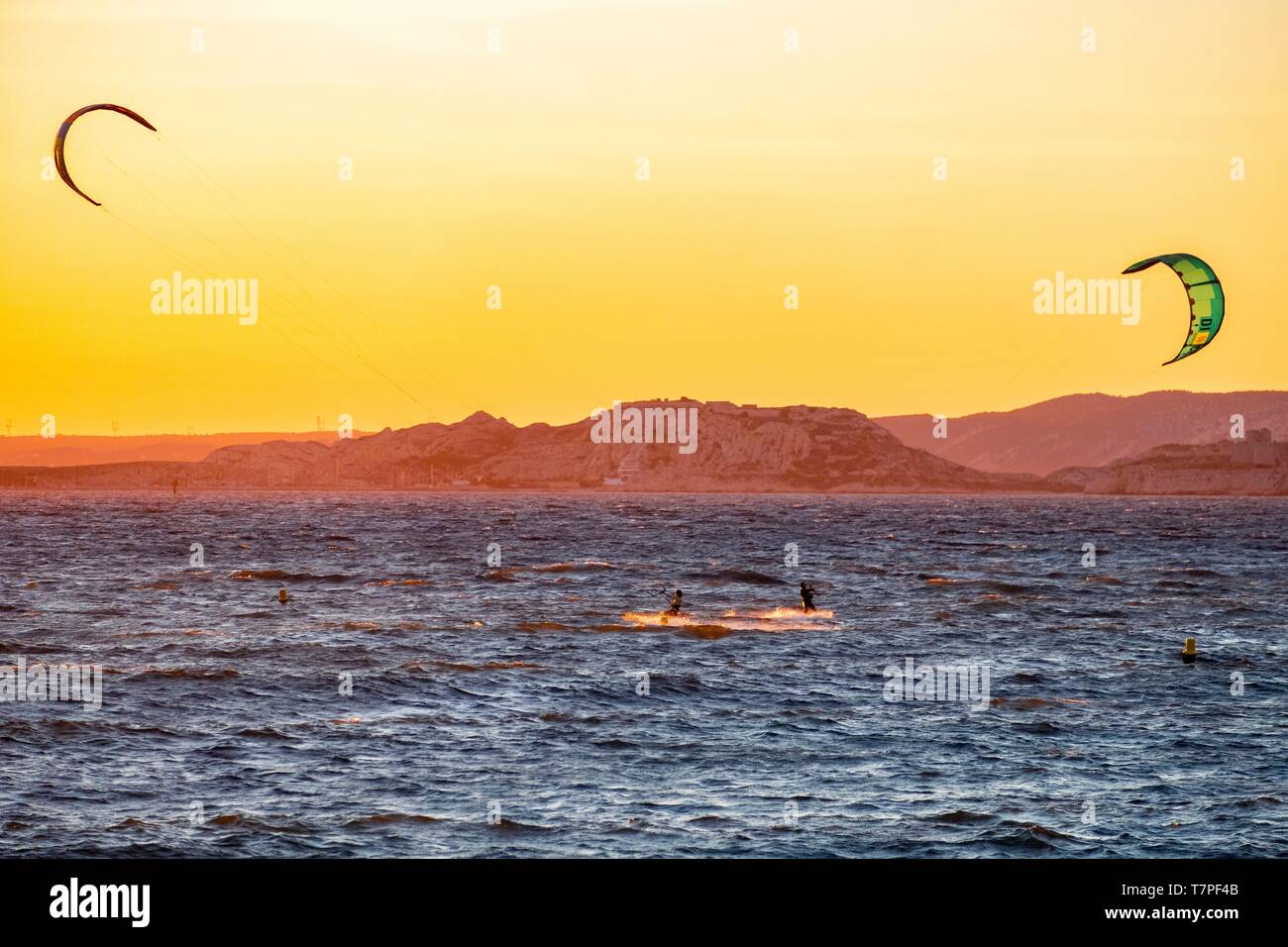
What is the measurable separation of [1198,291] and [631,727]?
112 feet

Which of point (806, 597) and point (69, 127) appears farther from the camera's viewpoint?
point (806, 597)

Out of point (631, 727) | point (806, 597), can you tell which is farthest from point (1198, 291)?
point (631, 727)

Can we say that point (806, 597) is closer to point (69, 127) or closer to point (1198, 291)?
point (1198, 291)

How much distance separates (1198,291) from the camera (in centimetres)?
5434

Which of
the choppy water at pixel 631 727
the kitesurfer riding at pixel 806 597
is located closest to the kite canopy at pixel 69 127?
the choppy water at pixel 631 727

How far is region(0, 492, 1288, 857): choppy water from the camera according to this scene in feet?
73.8

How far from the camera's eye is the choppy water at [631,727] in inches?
885

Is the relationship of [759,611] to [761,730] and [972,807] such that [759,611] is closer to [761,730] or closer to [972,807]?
[761,730]

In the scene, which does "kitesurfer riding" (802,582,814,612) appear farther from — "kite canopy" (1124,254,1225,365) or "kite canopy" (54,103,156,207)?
"kite canopy" (54,103,156,207)

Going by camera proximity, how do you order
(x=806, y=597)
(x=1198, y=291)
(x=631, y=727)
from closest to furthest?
(x=631, y=727) < (x=1198, y=291) < (x=806, y=597)

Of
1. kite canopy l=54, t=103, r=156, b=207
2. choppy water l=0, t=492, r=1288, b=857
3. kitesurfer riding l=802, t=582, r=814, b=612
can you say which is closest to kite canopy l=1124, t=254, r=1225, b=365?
choppy water l=0, t=492, r=1288, b=857

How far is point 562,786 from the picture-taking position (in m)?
25.4
